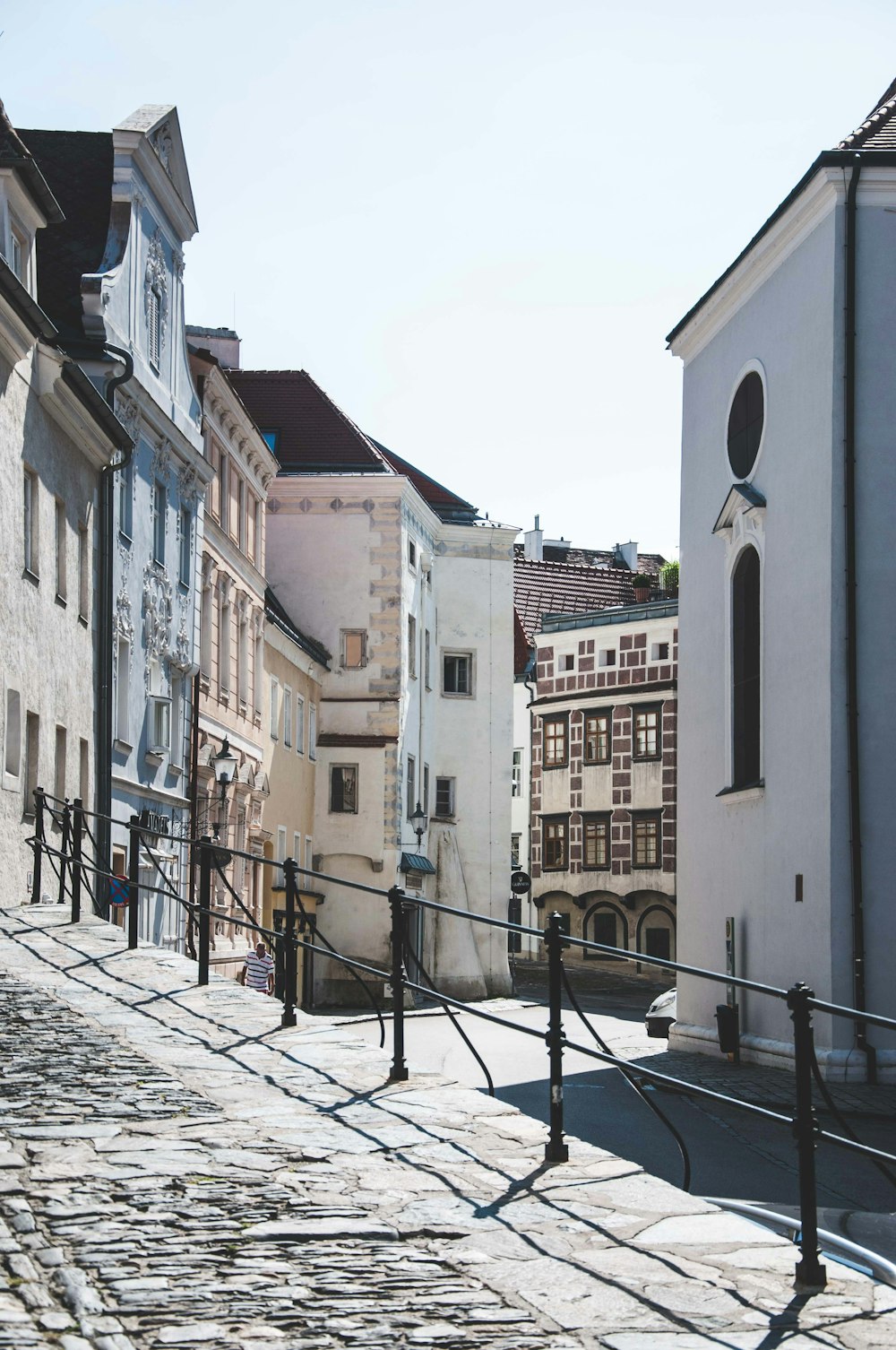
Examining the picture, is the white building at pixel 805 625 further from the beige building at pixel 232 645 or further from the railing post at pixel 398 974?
the railing post at pixel 398 974

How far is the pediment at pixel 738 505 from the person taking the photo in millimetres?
25391

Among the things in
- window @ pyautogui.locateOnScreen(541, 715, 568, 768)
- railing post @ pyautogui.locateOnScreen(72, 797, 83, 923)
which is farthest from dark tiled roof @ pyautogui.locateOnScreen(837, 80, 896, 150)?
window @ pyautogui.locateOnScreen(541, 715, 568, 768)

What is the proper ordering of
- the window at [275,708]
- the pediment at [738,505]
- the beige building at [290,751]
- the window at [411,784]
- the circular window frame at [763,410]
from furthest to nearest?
the window at [411,784] < the window at [275,708] < the beige building at [290,751] < the circular window frame at [763,410] < the pediment at [738,505]

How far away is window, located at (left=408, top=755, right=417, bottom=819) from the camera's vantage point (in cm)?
4962

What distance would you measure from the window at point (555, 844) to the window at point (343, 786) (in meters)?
20.3

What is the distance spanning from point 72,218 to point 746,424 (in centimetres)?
1074

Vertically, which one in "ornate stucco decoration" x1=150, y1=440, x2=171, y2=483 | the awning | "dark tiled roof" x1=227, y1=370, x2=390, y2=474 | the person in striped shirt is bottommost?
the person in striped shirt

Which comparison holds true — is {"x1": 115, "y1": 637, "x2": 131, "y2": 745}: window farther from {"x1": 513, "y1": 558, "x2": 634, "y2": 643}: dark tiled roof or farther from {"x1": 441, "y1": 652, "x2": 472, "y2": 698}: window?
{"x1": 513, "y1": 558, "x2": 634, "y2": 643}: dark tiled roof

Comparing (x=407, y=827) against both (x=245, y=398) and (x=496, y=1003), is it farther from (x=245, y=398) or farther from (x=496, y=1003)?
(x=245, y=398)

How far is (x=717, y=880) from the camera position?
26641 millimetres

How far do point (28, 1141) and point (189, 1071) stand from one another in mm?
1923

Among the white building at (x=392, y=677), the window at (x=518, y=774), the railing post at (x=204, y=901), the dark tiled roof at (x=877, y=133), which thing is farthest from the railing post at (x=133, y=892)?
the window at (x=518, y=774)

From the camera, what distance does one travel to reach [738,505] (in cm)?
2606

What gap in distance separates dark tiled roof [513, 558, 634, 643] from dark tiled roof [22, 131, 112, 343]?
45891mm
